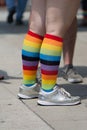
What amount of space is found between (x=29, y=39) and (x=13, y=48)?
2.93 m

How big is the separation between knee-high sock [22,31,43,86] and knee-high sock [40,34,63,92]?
7.1 inches

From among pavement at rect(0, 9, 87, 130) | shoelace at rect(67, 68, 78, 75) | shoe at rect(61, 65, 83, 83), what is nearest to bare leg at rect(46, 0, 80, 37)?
pavement at rect(0, 9, 87, 130)

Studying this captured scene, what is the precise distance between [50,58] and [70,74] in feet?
3.67

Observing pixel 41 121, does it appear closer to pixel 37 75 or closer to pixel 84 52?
pixel 37 75

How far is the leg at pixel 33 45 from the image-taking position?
182 inches

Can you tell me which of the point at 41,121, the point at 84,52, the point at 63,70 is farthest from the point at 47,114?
the point at 84,52

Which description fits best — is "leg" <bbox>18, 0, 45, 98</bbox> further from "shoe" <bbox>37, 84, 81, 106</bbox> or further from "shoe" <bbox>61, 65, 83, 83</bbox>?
"shoe" <bbox>61, 65, 83, 83</bbox>

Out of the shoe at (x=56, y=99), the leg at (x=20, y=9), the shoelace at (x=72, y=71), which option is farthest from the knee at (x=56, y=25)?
the leg at (x=20, y=9)

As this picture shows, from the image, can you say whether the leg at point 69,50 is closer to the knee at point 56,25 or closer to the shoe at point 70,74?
the shoe at point 70,74

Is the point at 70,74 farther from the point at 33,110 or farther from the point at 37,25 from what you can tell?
the point at 33,110

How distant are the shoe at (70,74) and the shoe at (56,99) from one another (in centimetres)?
86

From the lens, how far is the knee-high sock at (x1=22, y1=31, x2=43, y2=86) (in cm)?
466

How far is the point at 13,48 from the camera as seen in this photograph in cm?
757

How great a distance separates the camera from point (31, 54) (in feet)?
15.3
